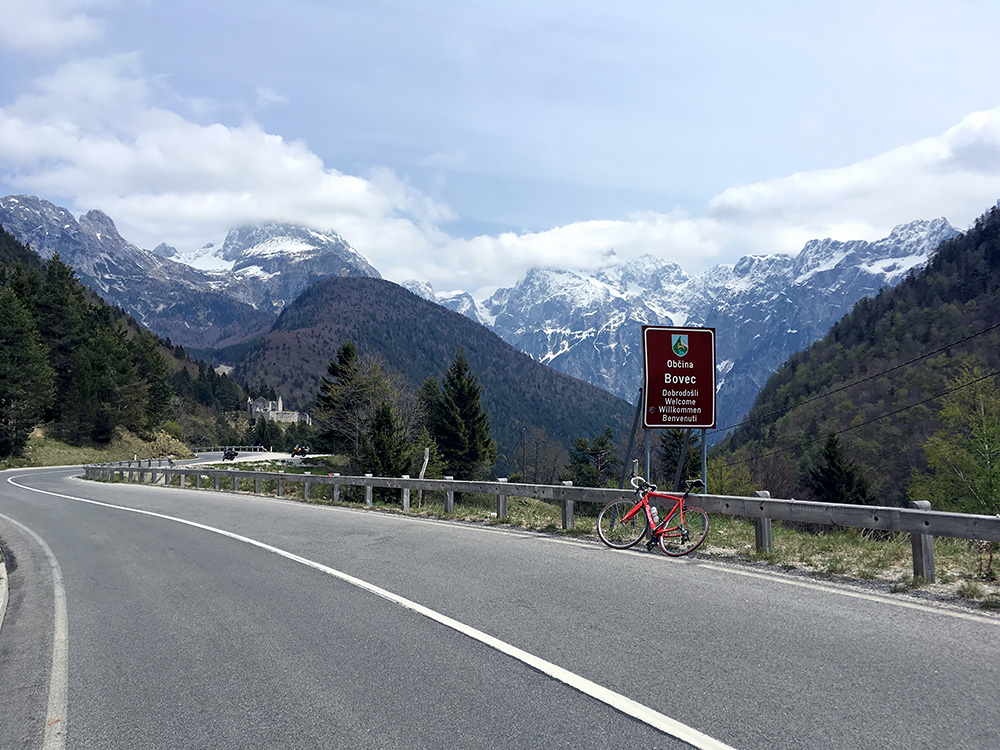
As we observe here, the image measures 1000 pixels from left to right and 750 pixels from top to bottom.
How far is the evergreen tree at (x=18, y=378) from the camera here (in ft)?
172

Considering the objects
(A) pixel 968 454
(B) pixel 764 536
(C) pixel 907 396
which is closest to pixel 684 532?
(B) pixel 764 536

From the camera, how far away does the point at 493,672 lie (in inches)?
200

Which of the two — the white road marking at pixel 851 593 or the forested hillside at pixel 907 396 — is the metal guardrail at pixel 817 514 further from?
the forested hillside at pixel 907 396

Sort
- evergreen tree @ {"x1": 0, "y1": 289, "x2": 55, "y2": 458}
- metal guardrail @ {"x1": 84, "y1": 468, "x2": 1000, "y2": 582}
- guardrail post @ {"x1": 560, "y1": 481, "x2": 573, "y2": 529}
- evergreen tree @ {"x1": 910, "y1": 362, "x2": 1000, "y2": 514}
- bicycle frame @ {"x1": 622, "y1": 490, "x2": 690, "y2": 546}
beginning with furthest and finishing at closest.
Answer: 1. evergreen tree @ {"x1": 0, "y1": 289, "x2": 55, "y2": 458}
2. evergreen tree @ {"x1": 910, "y1": 362, "x2": 1000, "y2": 514}
3. guardrail post @ {"x1": 560, "y1": 481, "x2": 573, "y2": 529}
4. bicycle frame @ {"x1": 622, "y1": 490, "x2": 690, "y2": 546}
5. metal guardrail @ {"x1": 84, "y1": 468, "x2": 1000, "y2": 582}

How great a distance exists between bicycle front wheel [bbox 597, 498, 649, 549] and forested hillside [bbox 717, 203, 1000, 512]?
122 ft

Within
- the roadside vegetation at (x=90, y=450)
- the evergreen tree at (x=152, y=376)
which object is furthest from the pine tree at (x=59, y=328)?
the evergreen tree at (x=152, y=376)

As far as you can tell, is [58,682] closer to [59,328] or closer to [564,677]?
[564,677]

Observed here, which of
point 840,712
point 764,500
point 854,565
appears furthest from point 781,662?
point 764,500

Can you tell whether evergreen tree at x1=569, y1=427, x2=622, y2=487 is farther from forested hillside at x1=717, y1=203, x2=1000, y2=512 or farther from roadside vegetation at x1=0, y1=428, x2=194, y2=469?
roadside vegetation at x1=0, y1=428, x2=194, y2=469

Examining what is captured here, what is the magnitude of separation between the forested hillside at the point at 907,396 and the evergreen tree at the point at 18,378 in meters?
62.4

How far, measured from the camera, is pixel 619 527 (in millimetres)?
11477

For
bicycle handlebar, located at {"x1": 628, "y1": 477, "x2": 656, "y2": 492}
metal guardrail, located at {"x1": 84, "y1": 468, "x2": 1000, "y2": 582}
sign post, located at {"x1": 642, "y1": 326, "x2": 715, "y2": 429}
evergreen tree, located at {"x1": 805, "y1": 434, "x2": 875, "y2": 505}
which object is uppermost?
sign post, located at {"x1": 642, "y1": 326, "x2": 715, "y2": 429}

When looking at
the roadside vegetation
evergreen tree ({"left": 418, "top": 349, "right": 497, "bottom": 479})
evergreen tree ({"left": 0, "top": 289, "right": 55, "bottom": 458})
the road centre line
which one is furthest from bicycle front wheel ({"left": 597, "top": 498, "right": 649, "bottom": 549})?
the roadside vegetation

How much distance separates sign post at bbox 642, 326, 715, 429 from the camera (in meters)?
13.0
